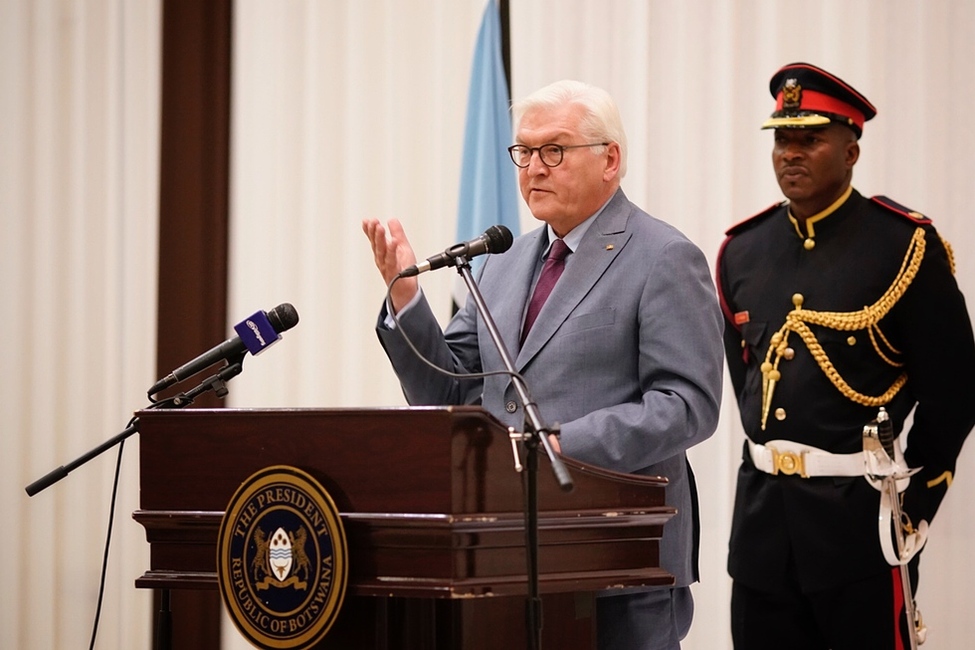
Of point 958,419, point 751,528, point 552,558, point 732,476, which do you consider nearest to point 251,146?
point 732,476

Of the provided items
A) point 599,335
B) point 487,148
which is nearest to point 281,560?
point 599,335

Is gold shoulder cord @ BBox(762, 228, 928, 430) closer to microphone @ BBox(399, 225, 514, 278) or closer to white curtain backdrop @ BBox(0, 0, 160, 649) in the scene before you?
microphone @ BBox(399, 225, 514, 278)

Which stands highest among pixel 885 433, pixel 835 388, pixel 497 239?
pixel 497 239

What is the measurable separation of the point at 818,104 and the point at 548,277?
110cm

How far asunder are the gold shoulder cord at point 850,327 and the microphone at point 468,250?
51.7 inches

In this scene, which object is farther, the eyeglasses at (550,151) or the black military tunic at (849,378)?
the black military tunic at (849,378)

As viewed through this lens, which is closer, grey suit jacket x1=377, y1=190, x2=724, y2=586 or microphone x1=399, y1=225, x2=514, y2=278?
microphone x1=399, y1=225, x2=514, y2=278

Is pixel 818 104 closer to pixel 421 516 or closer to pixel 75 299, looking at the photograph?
pixel 421 516

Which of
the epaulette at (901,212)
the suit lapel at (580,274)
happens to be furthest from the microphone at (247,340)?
the epaulette at (901,212)

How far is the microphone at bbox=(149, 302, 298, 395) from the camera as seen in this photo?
1.94m

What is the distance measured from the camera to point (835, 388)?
286 cm

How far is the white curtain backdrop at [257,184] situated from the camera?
4016 mm

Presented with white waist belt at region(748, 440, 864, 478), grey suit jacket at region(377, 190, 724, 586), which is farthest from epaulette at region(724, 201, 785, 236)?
grey suit jacket at region(377, 190, 724, 586)

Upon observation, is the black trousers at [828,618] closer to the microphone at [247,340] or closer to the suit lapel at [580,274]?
the suit lapel at [580,274]
